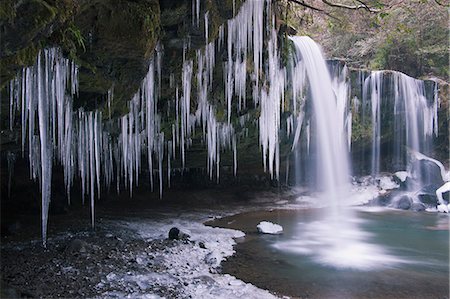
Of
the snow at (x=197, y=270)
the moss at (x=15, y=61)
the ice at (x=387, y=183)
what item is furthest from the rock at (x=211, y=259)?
the ice at (x=387, y=183)

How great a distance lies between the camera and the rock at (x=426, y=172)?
1664cm

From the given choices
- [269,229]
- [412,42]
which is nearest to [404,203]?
[269,229]

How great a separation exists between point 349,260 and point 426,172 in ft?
35.9

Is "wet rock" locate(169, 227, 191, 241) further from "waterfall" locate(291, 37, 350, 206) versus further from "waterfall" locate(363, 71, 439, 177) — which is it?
"waterfall" locate(363, 71, 439, 177)

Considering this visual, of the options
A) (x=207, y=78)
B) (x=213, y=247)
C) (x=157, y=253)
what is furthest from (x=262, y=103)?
(x=157, y=253)

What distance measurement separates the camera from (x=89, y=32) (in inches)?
194

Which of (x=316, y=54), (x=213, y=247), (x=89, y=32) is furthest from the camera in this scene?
(x=316, y=54)

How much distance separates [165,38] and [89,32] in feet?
5.43

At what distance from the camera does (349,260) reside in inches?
309

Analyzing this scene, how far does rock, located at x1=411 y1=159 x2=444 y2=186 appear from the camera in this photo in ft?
54.6

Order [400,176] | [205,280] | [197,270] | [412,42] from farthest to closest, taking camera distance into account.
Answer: [412,42] → [400,176] → [197,270] → [205,280]

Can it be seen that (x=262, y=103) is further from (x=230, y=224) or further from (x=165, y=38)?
(x=165, y=38)

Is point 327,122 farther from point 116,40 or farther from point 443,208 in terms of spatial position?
point 116,40

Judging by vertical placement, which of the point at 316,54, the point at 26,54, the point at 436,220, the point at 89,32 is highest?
the point at 316,54
